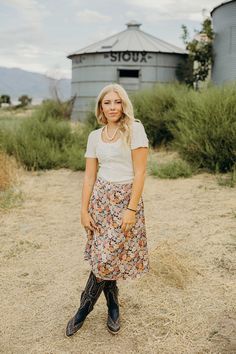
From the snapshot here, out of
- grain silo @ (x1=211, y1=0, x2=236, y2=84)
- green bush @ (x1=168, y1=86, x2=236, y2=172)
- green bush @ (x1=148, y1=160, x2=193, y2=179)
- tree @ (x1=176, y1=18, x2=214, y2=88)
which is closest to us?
green bush @ (x1=168, y1=86, x2=236, y2=172)

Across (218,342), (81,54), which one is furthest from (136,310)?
(81,54)

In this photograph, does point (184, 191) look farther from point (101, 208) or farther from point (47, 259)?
point (101, 208)

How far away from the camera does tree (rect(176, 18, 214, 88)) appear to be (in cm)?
1521

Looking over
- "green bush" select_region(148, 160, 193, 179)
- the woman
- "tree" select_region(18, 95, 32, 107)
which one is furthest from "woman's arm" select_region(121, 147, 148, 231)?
"tree" select_region(18, 95, 32, 107)

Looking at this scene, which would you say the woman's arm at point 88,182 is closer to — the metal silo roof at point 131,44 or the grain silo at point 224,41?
the grain silo at point 224,41

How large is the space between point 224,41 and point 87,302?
12574 mm

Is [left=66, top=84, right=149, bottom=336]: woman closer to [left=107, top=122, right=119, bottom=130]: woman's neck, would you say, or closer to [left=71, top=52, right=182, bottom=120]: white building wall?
[left=107, top=122, right=119, bottom=130]: woman's neck

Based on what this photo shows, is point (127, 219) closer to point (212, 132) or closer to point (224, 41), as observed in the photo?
point (212, 132)

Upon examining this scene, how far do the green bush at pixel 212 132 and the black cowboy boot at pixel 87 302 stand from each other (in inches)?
182

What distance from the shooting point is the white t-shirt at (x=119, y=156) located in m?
2.56

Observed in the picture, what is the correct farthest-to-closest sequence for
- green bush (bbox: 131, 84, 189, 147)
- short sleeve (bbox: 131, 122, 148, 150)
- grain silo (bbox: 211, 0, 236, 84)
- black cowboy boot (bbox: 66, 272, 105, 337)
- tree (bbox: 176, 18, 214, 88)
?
1. tree (bbox: 176, 18, 214, 88)
2. grain silo (bbox: 211, 0, 236, 84)
3. green bush (bbox: 131, 84, 189, 147)
4. black cowboy boot (bbox: 66, 272, 105, 337)
5. short sleeve (bbox: 131, 122, 148, 150)

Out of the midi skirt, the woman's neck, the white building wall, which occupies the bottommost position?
the midi skirt

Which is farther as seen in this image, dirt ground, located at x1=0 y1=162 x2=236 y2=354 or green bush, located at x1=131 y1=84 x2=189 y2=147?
green bush, located at x1=131 y1=84 x2=189 y2=147

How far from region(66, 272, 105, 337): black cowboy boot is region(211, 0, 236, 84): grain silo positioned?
11652mm
